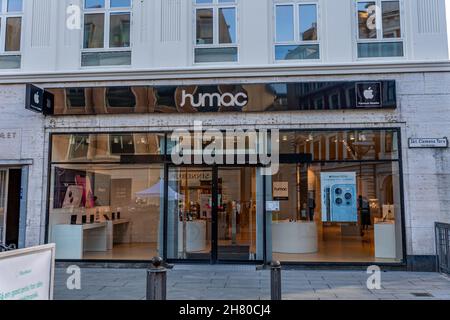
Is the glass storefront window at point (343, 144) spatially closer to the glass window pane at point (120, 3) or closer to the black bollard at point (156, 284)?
the glass window pane at point (120, 3)

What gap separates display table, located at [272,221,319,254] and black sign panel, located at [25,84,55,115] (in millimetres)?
6423

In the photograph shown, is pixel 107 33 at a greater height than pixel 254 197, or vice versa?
pixel 107 33

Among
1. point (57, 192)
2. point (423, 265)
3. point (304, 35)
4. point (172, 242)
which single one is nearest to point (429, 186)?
point (423, 265)

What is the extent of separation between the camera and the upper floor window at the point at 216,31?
35.8ft

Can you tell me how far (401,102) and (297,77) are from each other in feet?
8.38

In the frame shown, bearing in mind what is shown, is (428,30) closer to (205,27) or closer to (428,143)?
(428,143)

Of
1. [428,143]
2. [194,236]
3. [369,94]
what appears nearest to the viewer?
[428,143]

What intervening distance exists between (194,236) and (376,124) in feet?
17.4

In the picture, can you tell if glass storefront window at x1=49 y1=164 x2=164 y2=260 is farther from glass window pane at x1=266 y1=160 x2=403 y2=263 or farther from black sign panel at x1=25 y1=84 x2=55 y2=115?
glass window pane at x1=266 y1=160 x2=403 y2=263

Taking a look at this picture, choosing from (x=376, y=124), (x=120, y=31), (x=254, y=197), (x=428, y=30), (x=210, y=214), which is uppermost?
(x=120, y=31)

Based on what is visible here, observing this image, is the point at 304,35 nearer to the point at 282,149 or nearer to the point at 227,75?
the point at 227,75

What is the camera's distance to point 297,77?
10.5 metres

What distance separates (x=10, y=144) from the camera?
11.0 meters

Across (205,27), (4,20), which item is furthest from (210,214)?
(4,20)
